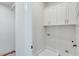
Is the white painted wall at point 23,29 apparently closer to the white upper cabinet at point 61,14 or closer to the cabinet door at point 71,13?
the white upper cabinet at point 61,14

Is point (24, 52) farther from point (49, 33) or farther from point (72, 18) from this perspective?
point (72, 18)

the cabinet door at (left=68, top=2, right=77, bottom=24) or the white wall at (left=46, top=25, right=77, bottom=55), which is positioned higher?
the cabinet door at (left=68, top=2, right=77, bottom=24)

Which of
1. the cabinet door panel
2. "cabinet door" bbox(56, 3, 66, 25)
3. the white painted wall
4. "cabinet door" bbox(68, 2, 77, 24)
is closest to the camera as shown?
"cabinet door" bbox(68, 2, 77, 24)

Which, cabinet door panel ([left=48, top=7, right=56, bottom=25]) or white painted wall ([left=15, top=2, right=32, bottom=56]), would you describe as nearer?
white painted wall ([left=15, top=2, right=32, bottom=56])

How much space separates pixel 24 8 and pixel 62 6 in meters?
0.83

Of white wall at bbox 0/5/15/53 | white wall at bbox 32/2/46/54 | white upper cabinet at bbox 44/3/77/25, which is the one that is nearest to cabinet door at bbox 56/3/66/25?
white upper cabinet at bbox 44/3/77/25

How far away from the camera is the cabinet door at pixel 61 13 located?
1.92 m

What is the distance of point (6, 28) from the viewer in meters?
1.82

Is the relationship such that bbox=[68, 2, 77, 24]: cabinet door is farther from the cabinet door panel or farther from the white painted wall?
the white painted wall

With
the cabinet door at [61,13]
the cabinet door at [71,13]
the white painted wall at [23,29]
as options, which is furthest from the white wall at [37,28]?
the cabinet door at [71,13]

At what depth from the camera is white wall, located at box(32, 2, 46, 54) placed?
6.41 feet

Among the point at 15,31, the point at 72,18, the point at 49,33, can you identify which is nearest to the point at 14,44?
the point at 15,31

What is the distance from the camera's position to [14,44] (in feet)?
6.32

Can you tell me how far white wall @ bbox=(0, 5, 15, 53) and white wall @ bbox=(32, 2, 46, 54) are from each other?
457mm
